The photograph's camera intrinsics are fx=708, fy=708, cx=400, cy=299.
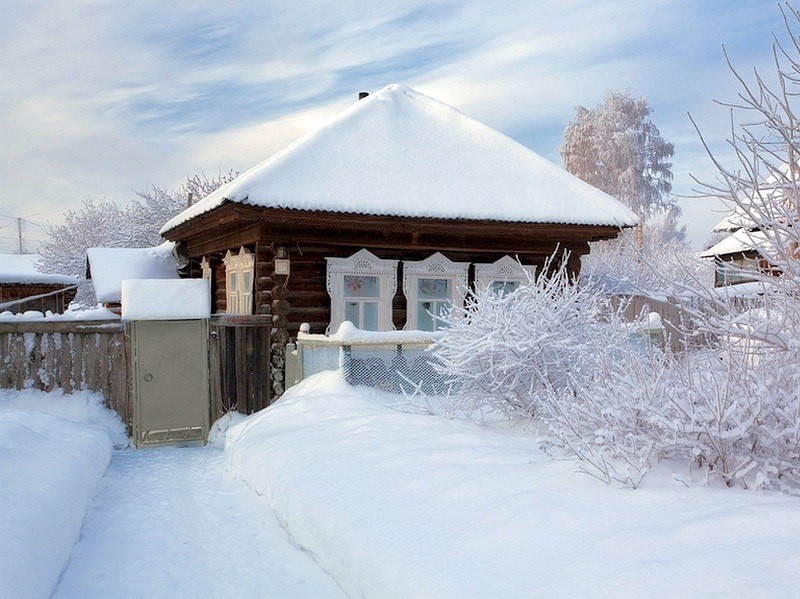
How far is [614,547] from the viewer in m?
3.16

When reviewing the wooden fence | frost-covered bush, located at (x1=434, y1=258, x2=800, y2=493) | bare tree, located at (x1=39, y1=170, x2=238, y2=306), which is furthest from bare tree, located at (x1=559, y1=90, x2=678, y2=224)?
frost-covered bush, located at (x1=434, y1=258, x2=800, y2=493)

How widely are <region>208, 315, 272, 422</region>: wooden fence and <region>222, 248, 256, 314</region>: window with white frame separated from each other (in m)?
1.88

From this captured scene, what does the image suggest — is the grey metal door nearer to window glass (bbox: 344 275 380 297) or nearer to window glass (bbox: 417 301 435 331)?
window glass (bbox: 344 275 380 297)

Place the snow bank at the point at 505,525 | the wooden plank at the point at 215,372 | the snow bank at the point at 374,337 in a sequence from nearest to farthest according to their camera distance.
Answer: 1. the snow bank at the point at 505,525
2. the snow bank at the point at 374,337
3. the wooden plank at the point at 215,372

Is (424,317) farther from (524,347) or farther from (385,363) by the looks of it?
(524,347)

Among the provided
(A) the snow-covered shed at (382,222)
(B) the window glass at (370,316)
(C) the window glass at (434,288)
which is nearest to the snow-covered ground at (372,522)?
(A) the snow-covered shed at (382,222)

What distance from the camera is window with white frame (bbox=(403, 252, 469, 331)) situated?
39.7 ft

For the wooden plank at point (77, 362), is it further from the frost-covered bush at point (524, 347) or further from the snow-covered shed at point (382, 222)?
the frost-covered bush at point (524, 347)

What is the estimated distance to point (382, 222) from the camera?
11273 millimetres

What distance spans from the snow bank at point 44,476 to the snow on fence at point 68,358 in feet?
0.48

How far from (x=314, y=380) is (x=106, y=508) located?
124 inches

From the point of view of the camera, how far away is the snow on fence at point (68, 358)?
8.64m

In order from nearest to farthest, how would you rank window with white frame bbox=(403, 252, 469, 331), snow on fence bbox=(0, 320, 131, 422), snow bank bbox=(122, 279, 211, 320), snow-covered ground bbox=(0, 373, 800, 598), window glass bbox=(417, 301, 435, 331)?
snow-covered ground bbox=(0, 373, 800, 598), snow on fence bbox=(0, 320, 131, 422), snow bank bbox=(122, 279, 211, 320), window with white frame bbox=(403, 252, 469, 331), window glass bbox=(417, 301, 435, 331)

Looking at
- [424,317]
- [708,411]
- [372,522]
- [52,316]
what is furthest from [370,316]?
[708,411]
